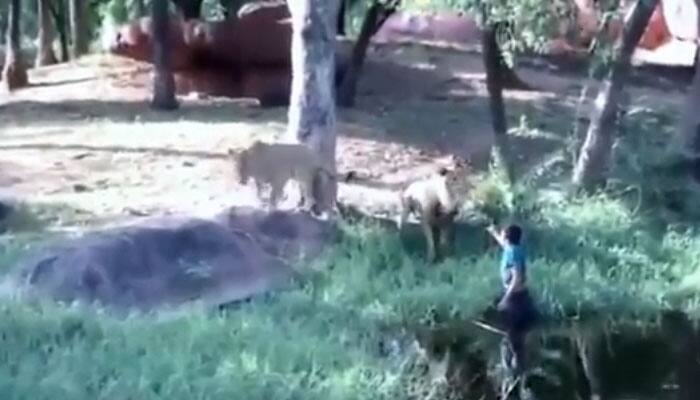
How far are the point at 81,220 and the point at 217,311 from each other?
2.62m

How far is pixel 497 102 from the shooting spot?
11469mm

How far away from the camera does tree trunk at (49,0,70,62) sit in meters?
21.8

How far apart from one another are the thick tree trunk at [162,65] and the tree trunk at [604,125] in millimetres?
5126

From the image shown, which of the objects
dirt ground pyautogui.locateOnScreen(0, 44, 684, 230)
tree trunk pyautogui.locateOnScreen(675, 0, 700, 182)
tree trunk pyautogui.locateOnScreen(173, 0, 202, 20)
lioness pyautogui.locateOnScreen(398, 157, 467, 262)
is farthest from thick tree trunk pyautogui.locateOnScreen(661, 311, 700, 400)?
tree trunk pyautogui.locateOnScreen(173, 0, 202, 20)

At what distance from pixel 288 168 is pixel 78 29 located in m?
11.9

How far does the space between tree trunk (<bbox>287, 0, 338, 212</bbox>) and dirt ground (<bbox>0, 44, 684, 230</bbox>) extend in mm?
480

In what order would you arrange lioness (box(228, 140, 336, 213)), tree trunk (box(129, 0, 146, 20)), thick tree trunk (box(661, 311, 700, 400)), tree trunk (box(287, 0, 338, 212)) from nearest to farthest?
thick tree trunk (box(661, 311, 700, 400))
lioness (box(228, 140, 336, 213))
tree trunk (box(287, 0, 338, 212))
tree trunk (box(129, 0, 146, 20))

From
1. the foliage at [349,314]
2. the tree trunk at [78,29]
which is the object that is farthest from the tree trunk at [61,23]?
the foliage at [349,314]

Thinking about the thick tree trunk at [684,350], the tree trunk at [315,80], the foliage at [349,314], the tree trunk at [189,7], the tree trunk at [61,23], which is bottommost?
the tree trunk at [61,23]

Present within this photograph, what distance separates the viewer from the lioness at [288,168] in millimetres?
9977

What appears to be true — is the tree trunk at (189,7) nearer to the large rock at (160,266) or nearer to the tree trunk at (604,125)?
the tree trunk at (604,125)

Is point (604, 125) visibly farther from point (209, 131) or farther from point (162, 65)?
point (162, 65)

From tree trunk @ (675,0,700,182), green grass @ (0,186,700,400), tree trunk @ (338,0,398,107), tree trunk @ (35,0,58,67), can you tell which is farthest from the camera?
tree trunk @ (35,0,58,67)

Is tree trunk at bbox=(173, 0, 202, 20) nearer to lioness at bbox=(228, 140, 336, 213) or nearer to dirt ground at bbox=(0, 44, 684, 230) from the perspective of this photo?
dirt ground at bbox=(0, 44, 684, 230)
